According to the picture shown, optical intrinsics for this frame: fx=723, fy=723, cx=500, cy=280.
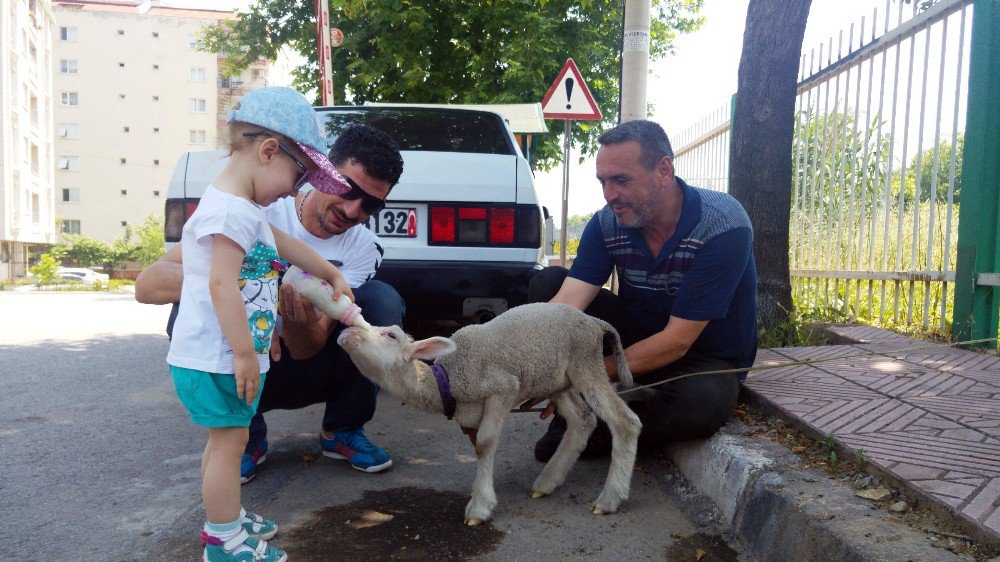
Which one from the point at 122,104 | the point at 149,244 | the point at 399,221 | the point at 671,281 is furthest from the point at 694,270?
the point at 122,104

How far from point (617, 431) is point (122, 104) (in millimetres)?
67539

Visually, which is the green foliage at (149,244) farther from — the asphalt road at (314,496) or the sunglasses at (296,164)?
the sunglasses at (296,164)

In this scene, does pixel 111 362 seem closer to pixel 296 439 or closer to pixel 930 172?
pixel 296 439

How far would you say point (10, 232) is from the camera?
4000cm

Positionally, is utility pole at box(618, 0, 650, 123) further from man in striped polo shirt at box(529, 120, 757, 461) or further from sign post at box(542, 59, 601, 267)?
man in striped polo shirt at box(529, 120, 757, 461)

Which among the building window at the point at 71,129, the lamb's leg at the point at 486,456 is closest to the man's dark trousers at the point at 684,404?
the lamb's leg at the point at 486,456

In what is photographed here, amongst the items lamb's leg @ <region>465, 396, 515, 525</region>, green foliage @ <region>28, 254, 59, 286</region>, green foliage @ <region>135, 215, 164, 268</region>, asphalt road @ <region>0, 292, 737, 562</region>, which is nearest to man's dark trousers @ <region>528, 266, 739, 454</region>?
asphalt road @ <region>0, 292, 737, 562</region>

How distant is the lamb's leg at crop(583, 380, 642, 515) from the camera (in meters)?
3.10

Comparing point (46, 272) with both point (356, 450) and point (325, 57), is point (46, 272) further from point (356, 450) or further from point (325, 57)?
point (356, 450)

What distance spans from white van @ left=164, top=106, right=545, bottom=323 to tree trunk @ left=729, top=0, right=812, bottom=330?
201 centimetres

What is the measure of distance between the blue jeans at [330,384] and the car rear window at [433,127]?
1969 mm

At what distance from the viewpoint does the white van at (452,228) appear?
467 centimetres

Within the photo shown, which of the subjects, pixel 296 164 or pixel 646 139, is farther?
pixel 646 139

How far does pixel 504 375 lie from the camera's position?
295cm
